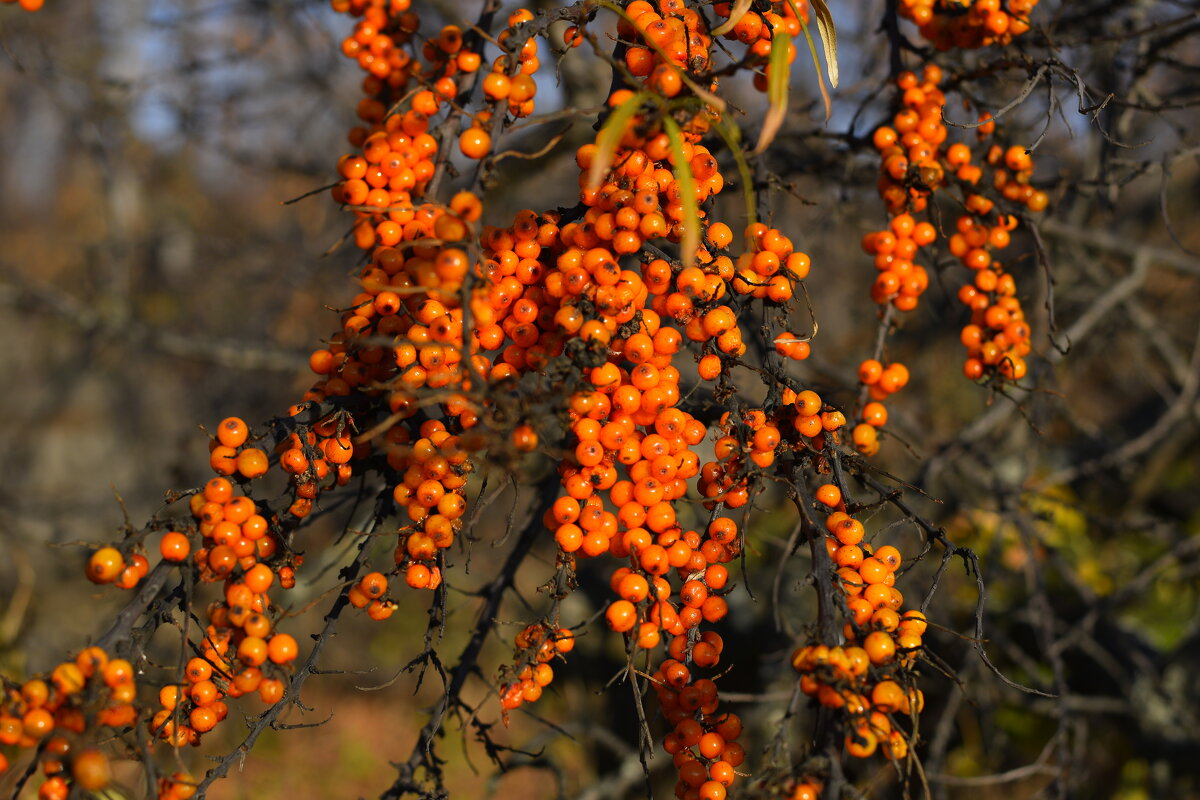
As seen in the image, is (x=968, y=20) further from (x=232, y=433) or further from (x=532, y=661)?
(x=232, y=433)

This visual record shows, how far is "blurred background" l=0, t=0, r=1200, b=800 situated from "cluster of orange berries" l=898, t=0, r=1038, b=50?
0.09 meters

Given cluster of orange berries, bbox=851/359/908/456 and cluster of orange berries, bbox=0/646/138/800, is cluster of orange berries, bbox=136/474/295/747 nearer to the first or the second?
cluster of orange berries, bbox=0/646/138/800

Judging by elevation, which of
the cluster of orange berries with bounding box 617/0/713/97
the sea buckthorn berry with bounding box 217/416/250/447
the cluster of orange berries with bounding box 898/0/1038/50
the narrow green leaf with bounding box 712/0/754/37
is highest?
the narrow green leaf with bounding box 712/0/754/37

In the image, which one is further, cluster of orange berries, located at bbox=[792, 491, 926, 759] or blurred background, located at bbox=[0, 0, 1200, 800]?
blurred background, located at bbox=[0, 0, 1200, 800]

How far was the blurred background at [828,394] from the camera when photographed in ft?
8.59

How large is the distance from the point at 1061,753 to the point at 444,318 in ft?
7.70

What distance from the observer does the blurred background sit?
2.62 metres

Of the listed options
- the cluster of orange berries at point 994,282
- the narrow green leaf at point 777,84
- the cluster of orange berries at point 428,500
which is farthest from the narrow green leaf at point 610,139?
the cluster of orange berries at point 994,282

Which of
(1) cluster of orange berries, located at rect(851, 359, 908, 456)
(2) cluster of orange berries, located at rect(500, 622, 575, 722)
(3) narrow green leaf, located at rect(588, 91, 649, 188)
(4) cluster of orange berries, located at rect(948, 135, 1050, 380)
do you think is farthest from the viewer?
(4) cluster of orange berries, located at rect(948, 135, 1050, 380)

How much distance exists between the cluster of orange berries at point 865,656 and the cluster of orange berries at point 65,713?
3.41 ft

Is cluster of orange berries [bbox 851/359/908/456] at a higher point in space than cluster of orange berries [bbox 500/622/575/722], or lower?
higher

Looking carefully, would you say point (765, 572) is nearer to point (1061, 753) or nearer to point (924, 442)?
point (924, 442)

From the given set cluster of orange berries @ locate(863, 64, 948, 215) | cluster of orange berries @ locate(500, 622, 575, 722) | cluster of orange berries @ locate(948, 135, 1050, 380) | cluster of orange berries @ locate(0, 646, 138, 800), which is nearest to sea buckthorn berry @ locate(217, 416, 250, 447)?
cluster of orange berries @ locate(0, 646, 138, 800)

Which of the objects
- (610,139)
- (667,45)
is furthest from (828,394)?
(610,139)
